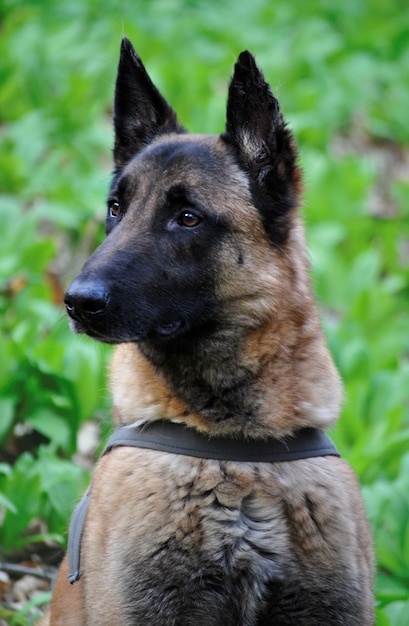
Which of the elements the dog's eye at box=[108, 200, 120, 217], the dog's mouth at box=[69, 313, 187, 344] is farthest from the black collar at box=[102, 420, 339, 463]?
the dog's eye at box=[108, 200, 120, 217]

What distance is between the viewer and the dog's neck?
3244mm

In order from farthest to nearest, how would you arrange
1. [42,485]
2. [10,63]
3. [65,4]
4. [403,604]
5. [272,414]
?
1. [65,4]
2. [10,63]
3. [42,485]
4. [403,604]
5. [272,414]

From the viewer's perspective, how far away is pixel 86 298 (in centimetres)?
306

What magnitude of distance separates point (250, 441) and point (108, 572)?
61 cm

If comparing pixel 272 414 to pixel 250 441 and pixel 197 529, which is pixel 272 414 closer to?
pixel 250 441

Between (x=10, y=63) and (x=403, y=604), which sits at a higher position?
(x=10, y=63)

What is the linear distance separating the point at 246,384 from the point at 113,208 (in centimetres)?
81

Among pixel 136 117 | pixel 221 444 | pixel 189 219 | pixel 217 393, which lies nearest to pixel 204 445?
pixel 221 444

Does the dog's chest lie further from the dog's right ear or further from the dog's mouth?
the dog's right ear

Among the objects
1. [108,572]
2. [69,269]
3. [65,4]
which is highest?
[65,4]

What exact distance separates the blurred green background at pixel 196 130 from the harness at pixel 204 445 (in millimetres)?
895

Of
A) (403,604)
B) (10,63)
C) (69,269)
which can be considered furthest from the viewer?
(10,63)

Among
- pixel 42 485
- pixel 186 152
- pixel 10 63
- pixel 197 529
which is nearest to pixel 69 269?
pixel 10 63

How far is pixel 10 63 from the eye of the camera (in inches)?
326
